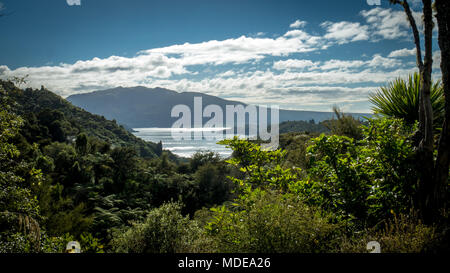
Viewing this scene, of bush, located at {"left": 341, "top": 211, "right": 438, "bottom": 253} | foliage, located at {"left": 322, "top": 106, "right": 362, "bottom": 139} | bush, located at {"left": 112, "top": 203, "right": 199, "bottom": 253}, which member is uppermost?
foliage, located at {"left": 322, "top": 106, "right": 362, "bottom": 139}

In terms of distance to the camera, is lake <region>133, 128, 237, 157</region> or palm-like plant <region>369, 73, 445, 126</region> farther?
lake <region>133, 128, 237, 157</region>

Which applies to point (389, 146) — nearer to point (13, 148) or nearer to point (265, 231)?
point (265, 231)

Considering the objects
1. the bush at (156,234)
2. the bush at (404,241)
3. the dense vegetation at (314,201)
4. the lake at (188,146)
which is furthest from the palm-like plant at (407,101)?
the lake at (188,146)

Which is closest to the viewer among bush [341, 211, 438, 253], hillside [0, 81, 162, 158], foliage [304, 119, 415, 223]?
bush [341, 211, 438, 253]

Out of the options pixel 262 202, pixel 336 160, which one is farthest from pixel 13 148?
pixel 336 160

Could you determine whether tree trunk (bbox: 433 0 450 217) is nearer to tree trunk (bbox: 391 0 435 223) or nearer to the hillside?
tree trunk (bbox: 391 0 435 223)

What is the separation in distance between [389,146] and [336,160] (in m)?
0.58

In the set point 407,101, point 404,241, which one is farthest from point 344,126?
point 404,241

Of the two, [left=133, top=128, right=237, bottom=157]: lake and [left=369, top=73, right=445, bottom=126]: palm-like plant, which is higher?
[left=369, top=73, right=445, bottom=126]: palm-like plant

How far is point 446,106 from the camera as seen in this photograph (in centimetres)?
275

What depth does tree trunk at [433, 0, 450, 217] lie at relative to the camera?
273 cm

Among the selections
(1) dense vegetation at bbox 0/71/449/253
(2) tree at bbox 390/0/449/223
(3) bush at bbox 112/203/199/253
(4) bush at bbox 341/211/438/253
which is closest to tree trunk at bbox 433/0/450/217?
(2) tree at bbox 390/0/449/223

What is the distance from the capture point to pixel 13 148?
4977 mm

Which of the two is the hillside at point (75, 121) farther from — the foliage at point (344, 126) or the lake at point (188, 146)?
the foliage at point (344, 126)
